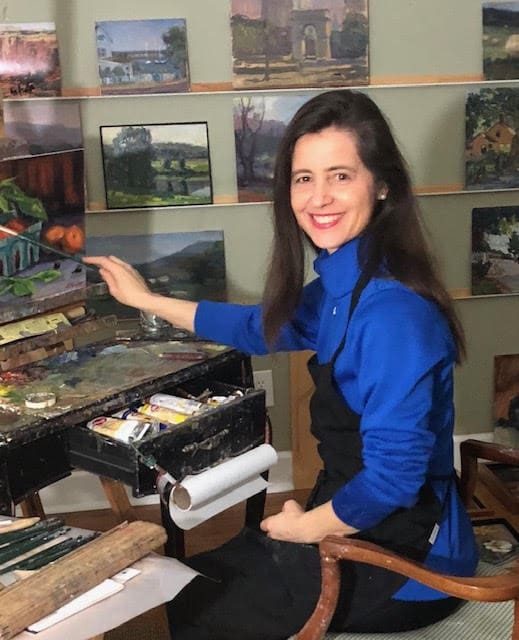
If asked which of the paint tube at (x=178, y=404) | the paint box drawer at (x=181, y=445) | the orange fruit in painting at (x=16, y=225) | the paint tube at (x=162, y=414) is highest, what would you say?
the orange fruit in painting at (x=16, y=225)

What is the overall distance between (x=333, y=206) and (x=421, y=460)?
0.43 meters

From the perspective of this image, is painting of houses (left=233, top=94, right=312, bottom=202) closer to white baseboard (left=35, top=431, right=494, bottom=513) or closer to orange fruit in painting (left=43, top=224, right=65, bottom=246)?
orange fruit in painting (left=43, top=224, right=65, bottom=246)

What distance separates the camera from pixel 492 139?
227 cm

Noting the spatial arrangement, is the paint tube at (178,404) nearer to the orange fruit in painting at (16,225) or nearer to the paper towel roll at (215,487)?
the paper towel roll at (215,487)

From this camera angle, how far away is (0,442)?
1.27m

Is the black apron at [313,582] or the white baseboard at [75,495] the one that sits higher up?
the black apron at [313,582]

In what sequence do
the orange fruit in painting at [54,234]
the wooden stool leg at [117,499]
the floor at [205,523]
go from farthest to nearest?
the floor at [205,523] → the wooden stool leg at [117,499] → the orange fruit in painting at [54,234]

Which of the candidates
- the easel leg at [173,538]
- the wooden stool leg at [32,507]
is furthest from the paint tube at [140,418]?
the wooden stool leg at [32,507]

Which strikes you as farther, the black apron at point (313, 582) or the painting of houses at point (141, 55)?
the painting of houses at point (141, 55)

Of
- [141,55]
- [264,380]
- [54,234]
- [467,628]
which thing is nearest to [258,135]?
[141,55]

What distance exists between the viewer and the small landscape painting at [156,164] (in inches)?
84.7

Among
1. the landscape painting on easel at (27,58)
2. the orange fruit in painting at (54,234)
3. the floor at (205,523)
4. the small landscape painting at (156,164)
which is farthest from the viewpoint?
the floor at (205,523)

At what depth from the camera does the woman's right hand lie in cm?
170

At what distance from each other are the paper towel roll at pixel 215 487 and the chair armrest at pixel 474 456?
0.37 m
